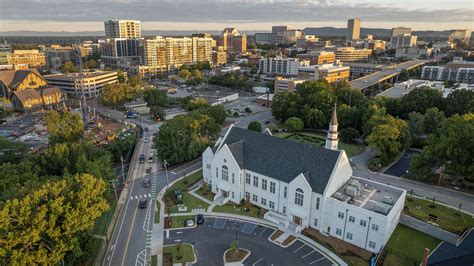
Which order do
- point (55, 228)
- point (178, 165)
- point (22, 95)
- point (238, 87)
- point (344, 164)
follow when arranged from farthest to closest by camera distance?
1. point (238, 87)
2. point (22, 95)
3. point (178, 165)
4. point (344, 164)
5. point (55, 228)

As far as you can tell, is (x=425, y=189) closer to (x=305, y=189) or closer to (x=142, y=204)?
(x=305, y=189)

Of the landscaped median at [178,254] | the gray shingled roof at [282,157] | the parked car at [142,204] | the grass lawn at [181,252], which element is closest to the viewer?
the landscaped median at [178,254]

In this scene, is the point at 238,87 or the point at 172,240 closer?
the point at 172,240

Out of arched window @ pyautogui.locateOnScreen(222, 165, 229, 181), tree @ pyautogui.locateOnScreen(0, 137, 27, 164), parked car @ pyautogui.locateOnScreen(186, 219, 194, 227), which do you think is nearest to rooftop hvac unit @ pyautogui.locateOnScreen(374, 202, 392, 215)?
arched window @ pyautogui.locateOnScreen(222, 165, 229, 181)

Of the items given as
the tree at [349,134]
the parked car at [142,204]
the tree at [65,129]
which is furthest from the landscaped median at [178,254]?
the tree at [349,134]

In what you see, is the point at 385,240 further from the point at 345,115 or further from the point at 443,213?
the point at 345,115

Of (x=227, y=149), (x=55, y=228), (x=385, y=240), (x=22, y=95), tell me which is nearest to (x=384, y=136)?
(x=385, y=240)

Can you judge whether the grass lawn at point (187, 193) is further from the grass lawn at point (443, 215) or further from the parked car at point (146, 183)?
the grass lawn at point (443, 215)
